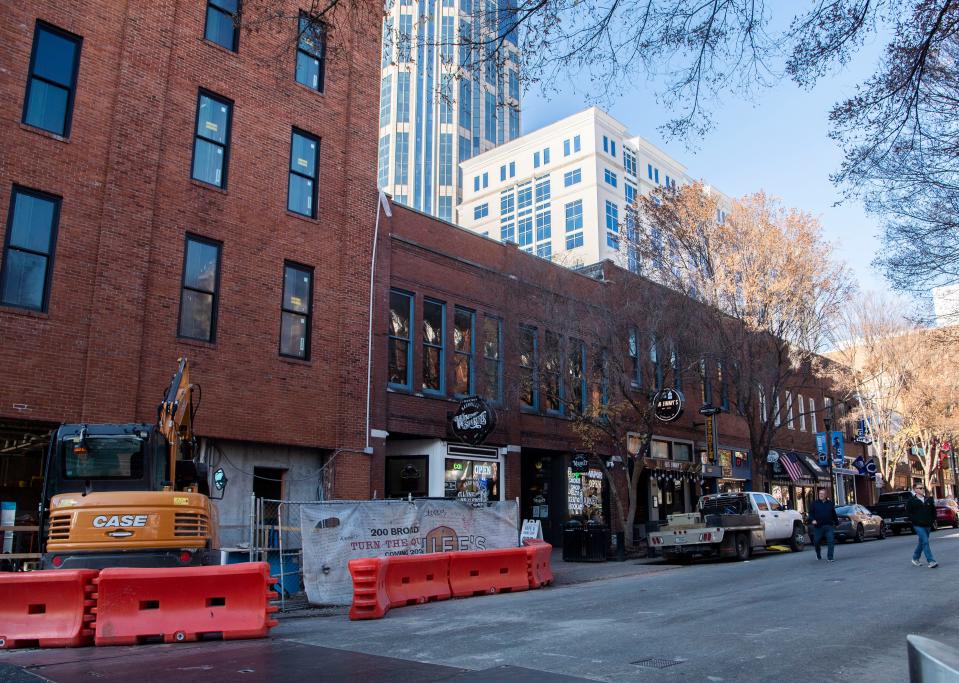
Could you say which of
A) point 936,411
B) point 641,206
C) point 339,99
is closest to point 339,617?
point 339,99

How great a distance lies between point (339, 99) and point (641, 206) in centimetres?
1168

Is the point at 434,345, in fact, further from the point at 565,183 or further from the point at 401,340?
the point at 565,183

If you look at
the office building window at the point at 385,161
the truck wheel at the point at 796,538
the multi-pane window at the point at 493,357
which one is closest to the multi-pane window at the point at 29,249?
the multi-pane window at the point at 493,357

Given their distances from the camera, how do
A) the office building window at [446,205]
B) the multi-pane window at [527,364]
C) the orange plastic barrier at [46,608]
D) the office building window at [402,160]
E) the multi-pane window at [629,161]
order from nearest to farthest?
the orange plastic barrier at [46,608]
the multi-pane window at [527,364]
the multi-pane window at [629,161]
the office building window at [446,205]
the office building window at [402,160]

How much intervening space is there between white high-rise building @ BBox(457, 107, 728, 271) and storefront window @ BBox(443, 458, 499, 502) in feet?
147

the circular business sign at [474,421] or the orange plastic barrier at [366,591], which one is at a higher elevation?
the circular business sign at [474,421]

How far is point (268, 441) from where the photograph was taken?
59.0ft

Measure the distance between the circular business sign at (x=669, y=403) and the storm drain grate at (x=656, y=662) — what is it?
16.9 meters

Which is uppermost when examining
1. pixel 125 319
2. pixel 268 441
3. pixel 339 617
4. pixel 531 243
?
pixel 531 243

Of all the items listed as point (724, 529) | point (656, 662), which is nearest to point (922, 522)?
point (724, 529)

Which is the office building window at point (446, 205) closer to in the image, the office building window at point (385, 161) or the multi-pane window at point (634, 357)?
the office building window at point (385, 161)

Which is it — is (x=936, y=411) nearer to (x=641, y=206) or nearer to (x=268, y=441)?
(x=641, y=206)

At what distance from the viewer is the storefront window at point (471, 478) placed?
22.4 m

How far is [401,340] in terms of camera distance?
72.5 ft
